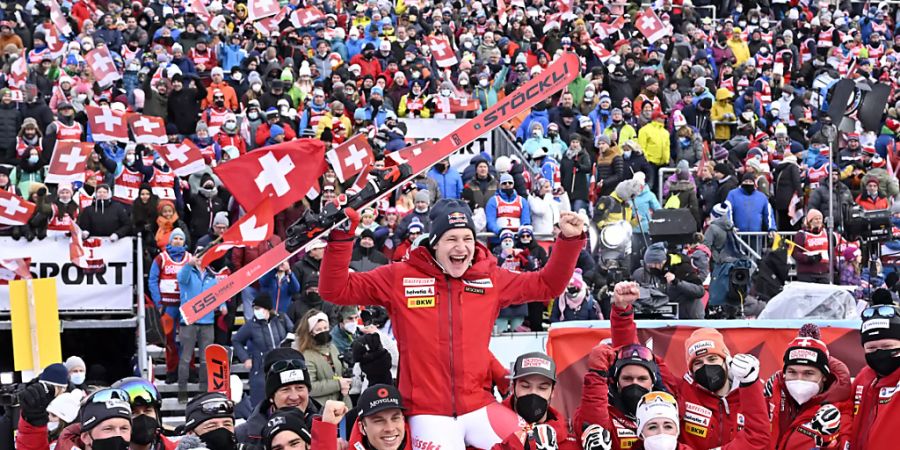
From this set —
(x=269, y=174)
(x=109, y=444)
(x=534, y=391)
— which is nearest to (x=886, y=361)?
(x=534, y=391)

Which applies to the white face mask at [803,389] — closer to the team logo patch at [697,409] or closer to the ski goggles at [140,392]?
the team logo patch at [697,409]

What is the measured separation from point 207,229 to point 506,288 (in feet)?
30.5

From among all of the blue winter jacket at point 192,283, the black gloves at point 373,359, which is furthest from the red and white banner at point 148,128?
the black gloves at point 373,359

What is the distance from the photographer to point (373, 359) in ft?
28.3

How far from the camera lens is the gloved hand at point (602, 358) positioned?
7.16 metres

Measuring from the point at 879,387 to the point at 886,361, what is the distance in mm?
115

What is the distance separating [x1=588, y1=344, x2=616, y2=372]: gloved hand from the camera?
7160 mm

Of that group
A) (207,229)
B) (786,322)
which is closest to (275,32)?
(207,229)

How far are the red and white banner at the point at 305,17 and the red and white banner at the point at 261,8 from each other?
0.29 metres

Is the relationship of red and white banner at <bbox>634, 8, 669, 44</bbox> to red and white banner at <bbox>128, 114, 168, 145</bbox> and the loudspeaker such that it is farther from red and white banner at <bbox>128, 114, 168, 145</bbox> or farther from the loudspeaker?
the loudspeaker

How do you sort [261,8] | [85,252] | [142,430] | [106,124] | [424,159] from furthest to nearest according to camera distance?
[261,8] → [106,124] → [85,252] → [424,159] → [142,430]

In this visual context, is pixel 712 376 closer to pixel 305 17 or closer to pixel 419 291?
pixel 419 291

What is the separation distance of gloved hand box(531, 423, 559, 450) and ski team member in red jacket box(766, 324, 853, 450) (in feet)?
3.58

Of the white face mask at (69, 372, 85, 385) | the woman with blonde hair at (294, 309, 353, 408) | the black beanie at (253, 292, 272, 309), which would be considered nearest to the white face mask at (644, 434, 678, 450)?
the woman with blonde hair at (294, 309, 353, 408)
